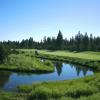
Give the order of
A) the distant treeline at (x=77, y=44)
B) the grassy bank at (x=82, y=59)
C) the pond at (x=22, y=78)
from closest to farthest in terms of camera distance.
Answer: the pond at (x=22, y=78), the grassy bank at (x=82, y=59), the distant treeline at (x=77, y=44)

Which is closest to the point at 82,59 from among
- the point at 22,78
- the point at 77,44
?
the point at 22,78

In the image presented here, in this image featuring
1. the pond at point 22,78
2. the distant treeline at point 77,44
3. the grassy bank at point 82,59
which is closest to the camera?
the pond at point 22,78

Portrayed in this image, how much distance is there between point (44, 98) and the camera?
23.6 metres

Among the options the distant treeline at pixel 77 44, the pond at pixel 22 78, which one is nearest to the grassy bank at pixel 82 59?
the pond at pixel 22 78

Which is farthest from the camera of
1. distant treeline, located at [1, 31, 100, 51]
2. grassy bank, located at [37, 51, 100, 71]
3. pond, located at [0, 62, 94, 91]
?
distant treeline, located at [1, 31, 100, 51]

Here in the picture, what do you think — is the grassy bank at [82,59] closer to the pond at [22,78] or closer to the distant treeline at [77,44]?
the pond at [22,78]

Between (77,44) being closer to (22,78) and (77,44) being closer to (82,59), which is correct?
(82,59)

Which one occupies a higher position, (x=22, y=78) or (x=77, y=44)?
(x=77, y=44)

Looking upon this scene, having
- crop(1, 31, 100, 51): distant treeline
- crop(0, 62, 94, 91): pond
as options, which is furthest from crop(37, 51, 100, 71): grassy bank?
crop(1, 31, 100, 51): distant treeline

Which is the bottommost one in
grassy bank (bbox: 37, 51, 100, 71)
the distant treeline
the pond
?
the pond

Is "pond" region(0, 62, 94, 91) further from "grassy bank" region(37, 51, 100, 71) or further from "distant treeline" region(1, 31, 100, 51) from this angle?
"distant treeline" region(1, 31, 100, 51)

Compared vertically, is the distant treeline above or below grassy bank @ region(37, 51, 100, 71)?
above

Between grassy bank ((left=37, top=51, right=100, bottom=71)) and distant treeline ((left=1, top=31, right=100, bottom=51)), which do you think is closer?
grassy bank ((left=37, top=51, right=100, bottom=71))

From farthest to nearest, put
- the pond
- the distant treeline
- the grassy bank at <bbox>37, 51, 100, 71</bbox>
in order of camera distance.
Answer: the distant treeline, the grassy bank at <bbox>37, 51, 100, 71</bbox>, the pond
